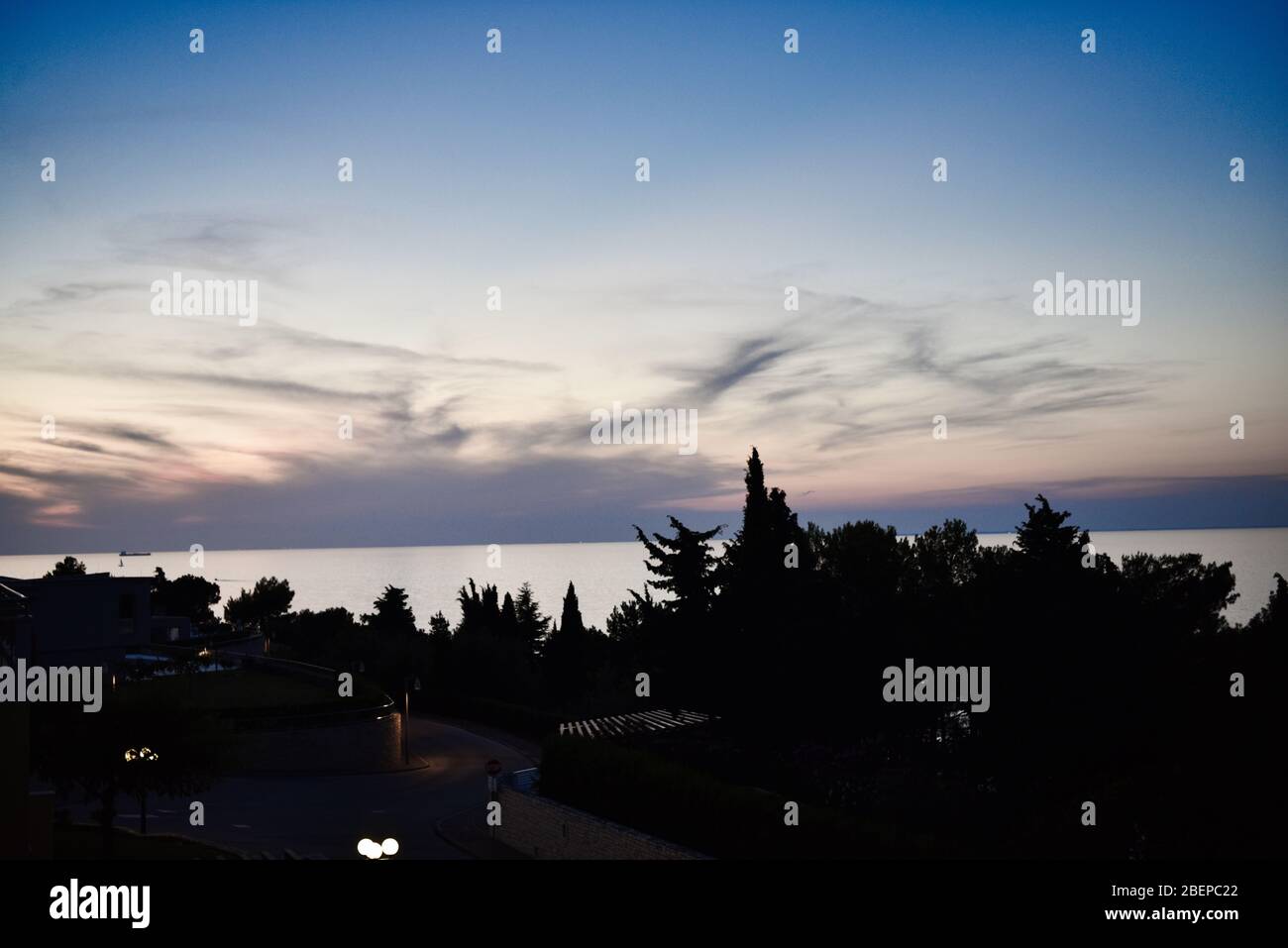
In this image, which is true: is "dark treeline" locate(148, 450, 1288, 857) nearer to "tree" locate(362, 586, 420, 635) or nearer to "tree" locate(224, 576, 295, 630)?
"tree" locate(362, 586, 420, 635)

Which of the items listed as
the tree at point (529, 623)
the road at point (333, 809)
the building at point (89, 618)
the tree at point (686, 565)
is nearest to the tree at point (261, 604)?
the tree at point (529, 623)

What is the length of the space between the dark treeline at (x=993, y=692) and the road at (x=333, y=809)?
310 inches

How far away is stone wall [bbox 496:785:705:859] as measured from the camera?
21828mm

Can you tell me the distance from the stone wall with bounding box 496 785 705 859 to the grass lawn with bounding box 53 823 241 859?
7.51 metres

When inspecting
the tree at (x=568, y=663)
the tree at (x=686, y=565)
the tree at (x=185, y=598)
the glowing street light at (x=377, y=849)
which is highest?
the tree at (x=686, y=565)

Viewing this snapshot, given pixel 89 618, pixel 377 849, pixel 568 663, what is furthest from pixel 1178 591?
pixel 89 618

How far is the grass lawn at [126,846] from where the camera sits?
23203 millimetres

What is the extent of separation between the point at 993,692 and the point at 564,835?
13.9 metres

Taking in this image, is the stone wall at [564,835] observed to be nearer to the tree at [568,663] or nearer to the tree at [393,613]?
the tree at [568,663]

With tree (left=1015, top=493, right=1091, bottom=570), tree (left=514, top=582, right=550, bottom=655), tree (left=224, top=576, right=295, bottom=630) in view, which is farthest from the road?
tree (left=224, top=576, right=295, bottom=630)

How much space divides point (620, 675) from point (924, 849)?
210ft

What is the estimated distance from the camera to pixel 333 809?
3262cm
